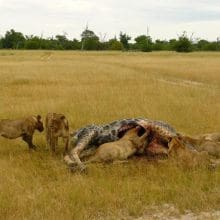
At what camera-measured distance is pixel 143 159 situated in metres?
8.36

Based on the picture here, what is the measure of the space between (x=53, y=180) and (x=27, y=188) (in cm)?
49

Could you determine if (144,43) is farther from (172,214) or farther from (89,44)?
(172,214)

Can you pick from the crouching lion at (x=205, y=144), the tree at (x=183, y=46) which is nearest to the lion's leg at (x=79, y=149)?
the crouching lion at (x=205, y=144)

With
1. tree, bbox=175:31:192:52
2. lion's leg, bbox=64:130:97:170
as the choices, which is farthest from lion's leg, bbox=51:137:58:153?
tree, bbox=175:31:192:52

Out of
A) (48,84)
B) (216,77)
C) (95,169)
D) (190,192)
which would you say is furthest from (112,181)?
(216,77)

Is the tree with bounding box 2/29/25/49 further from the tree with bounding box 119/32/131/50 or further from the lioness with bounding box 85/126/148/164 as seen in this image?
the lioness with bounding box 85/126/148/164

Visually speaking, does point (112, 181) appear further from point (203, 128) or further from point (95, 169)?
point (203, 128)

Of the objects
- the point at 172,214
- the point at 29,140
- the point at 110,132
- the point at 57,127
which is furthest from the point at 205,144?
the point at 29,140

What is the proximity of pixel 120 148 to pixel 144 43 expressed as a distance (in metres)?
98.2

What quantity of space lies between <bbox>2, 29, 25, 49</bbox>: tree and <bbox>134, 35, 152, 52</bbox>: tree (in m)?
24.0

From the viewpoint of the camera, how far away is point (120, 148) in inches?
324

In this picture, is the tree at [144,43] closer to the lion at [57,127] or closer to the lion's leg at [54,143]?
the lion's leg at [54,143]

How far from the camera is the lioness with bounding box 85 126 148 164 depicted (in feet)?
26.8

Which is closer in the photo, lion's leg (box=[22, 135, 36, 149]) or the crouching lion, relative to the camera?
the crouching lion
